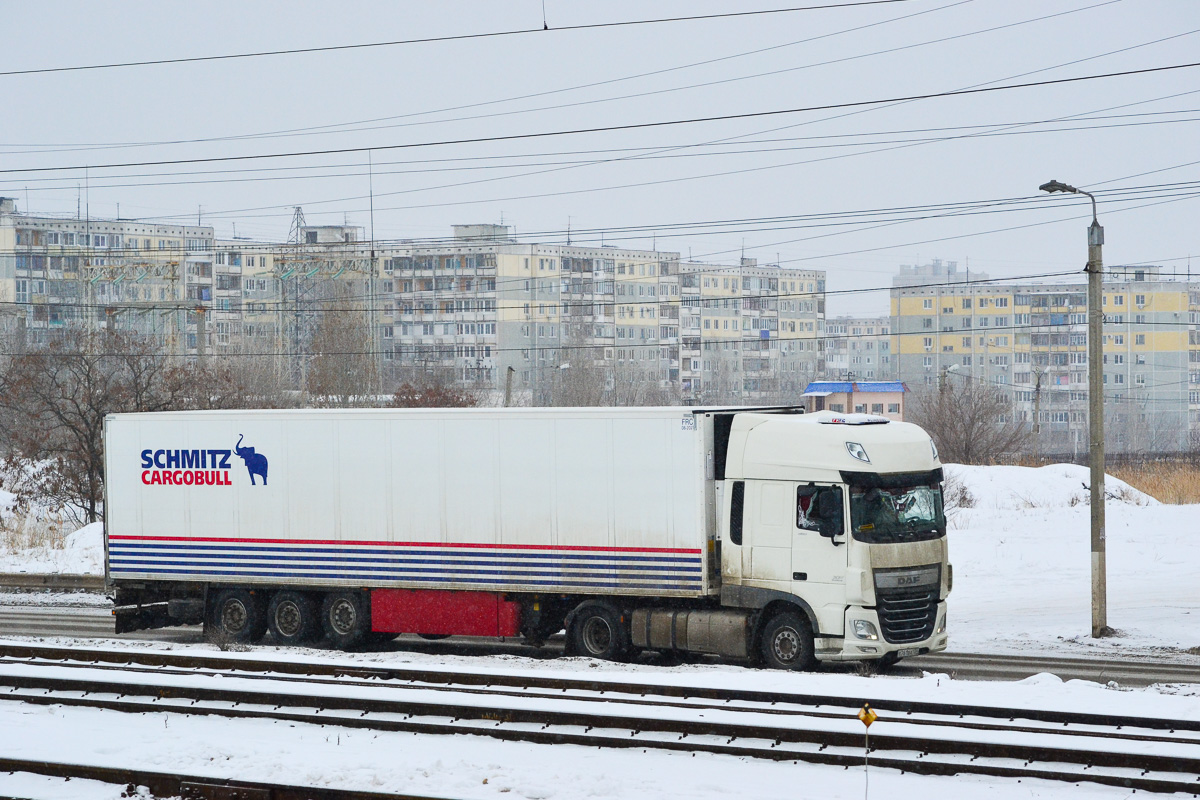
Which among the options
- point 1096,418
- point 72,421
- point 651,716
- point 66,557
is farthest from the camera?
point 72,421

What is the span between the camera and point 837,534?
1490 centimetres

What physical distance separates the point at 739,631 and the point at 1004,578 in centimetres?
1143

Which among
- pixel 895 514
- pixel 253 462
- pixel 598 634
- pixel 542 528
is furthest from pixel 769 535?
pixel 253 462

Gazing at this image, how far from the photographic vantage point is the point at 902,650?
49.5 feet

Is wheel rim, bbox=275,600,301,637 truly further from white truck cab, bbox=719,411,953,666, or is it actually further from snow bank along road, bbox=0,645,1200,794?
white truck cab, bbox=719,411,953,666

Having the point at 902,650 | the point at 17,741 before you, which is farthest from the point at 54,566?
the point at 902,650

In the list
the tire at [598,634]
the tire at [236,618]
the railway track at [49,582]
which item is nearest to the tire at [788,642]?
the tire at [598,634]

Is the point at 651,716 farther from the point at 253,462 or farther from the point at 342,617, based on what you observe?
the point at 253,462

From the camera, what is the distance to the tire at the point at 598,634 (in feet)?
52.5

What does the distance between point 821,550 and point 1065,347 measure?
122m

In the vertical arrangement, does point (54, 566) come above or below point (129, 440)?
below

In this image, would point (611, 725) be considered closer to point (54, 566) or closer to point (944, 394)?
point (54, 566)

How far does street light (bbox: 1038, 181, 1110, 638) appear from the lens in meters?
18.7

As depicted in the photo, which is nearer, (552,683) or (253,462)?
(552,683)
